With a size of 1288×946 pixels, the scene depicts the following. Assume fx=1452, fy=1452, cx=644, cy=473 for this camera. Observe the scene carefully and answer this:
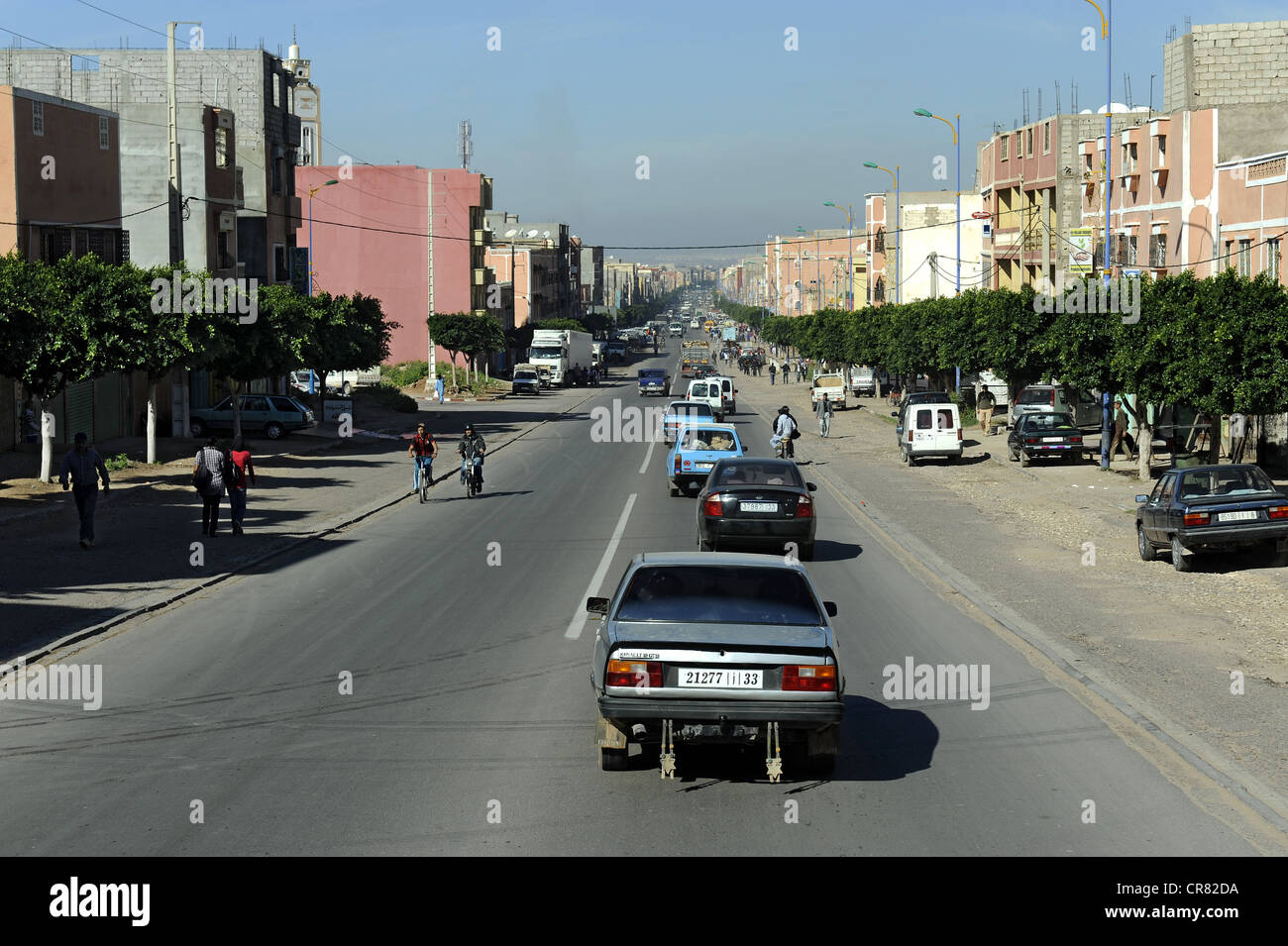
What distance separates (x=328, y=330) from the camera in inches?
2196

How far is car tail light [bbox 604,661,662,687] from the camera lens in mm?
9078

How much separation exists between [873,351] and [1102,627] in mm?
61017

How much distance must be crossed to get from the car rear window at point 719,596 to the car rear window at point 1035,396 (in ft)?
146

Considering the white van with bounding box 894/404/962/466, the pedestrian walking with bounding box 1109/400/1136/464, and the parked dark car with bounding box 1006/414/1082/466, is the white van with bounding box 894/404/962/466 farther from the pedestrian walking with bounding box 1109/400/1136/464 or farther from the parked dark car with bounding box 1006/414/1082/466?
the pedestrian walking with bounding box 1109/400/1136/464

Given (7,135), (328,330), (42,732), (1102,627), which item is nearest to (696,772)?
(42,732)

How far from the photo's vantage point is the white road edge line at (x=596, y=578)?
15195 mm

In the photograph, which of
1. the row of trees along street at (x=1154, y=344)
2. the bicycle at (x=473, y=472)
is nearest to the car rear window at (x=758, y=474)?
the row of trees along street at (x=1154, y=344)

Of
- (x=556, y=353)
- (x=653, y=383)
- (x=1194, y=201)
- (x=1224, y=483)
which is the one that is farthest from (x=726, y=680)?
(x=556, y=353)

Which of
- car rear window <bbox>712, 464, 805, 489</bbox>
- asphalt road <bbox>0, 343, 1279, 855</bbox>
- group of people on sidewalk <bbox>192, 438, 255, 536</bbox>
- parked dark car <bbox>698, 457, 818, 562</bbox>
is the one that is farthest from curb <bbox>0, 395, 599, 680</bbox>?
car rear window <bbox>712, 464, 805, 489</bbox>

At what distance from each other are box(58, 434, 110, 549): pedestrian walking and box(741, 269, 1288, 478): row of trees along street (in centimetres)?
1966

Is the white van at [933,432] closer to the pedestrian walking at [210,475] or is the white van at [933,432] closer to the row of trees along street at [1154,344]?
the row of trees along street at [1154,344]

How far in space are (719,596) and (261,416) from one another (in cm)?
4227

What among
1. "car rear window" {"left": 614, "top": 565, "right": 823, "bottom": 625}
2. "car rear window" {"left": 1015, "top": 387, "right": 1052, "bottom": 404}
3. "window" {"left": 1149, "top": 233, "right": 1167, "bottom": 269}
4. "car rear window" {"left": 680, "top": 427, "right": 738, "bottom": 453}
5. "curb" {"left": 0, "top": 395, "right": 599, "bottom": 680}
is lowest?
"curb" {"left": 0, "top": 395, "right": 599, "bottom": 680}
